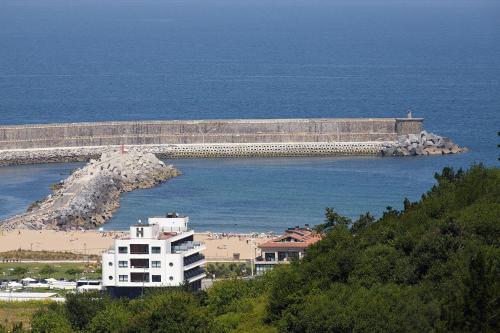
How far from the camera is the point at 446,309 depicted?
34625 mm

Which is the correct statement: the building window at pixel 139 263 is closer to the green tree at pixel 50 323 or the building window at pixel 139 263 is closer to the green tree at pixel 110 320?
the green tree at pixel 50 323

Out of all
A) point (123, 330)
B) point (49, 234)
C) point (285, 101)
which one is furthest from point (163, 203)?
point (285, 101)

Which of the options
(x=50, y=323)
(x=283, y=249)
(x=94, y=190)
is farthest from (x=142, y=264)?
(x=94, y=190)

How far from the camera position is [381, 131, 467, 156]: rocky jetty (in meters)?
88.4

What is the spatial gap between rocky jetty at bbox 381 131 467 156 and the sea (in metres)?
1.27

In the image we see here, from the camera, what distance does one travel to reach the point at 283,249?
54500 millimetres

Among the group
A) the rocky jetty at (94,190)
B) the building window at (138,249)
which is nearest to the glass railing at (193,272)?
the building window at (138,249)

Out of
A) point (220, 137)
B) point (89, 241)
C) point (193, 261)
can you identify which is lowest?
point (89, 241)

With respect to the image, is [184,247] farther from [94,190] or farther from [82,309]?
[94,190]

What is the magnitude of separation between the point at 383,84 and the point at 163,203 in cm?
6164

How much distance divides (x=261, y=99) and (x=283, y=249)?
6853 cm

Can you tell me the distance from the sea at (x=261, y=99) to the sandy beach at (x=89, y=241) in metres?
2.51

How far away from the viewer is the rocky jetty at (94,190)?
6931 centimetres

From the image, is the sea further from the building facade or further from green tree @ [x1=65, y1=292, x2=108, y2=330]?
green tree @ [x1=65, y1=292, x2=108, y2=330]
